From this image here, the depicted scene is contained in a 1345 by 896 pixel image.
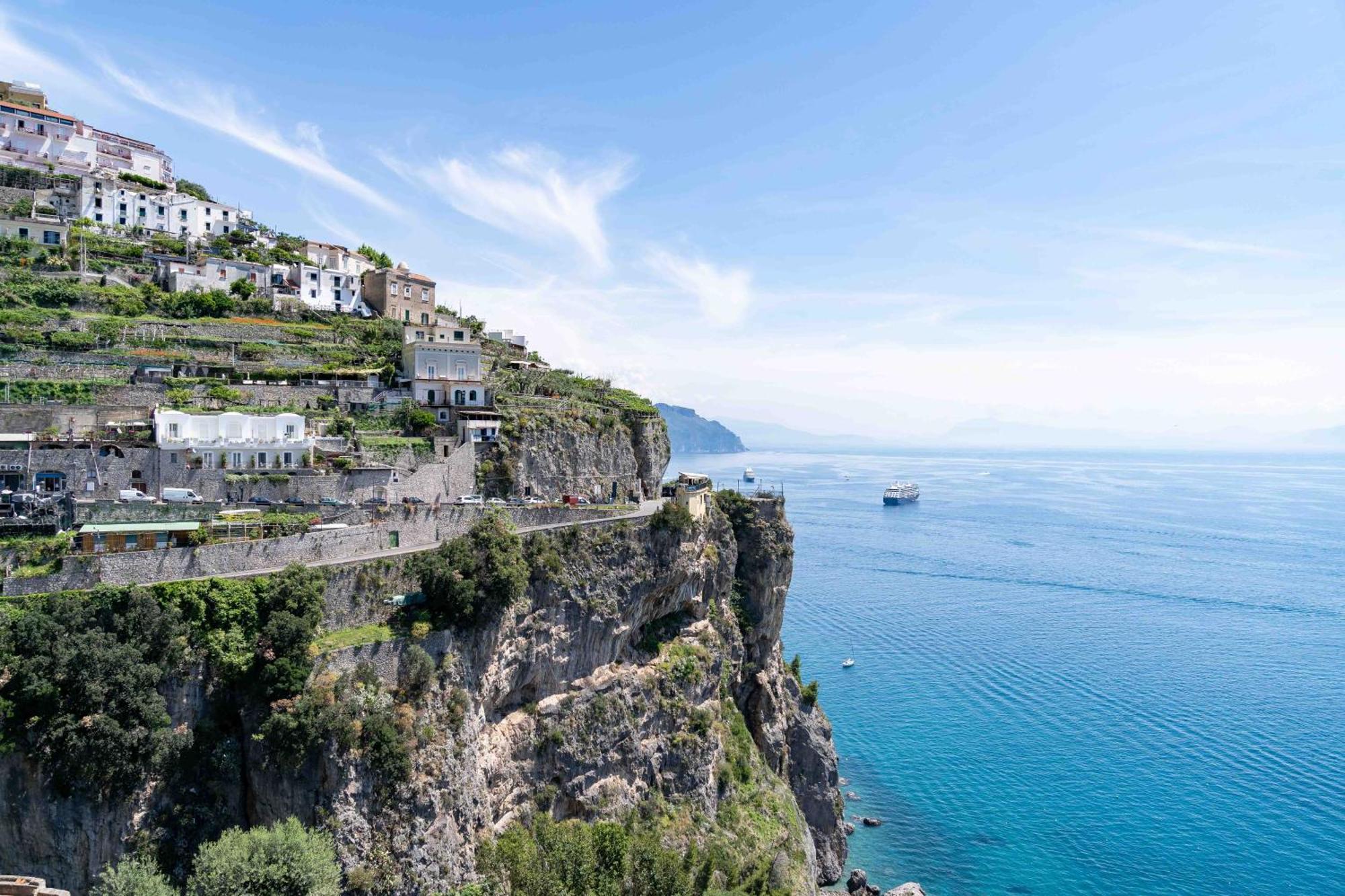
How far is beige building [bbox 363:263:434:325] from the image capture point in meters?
Answer: 65.9

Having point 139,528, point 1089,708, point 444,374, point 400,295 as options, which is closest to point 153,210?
point 400,295

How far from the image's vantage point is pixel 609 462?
50.1 metres

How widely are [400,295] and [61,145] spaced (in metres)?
39.0

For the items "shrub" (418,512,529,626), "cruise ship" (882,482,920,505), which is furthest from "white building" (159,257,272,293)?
"cruise ship" (882,482,920,505)

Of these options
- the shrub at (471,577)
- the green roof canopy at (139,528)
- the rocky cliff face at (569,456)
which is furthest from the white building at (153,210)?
the shrub at (471,577)

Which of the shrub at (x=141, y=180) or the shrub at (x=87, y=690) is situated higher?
the shrub at (x=141, y=180)

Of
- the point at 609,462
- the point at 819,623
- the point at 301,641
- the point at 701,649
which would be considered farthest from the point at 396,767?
the point at 819,623

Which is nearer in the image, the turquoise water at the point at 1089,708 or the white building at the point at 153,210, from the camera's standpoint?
the turquoise water at the point at 1089,708

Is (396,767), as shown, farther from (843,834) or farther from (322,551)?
(843,834)

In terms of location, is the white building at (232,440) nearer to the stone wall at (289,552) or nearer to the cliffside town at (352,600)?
the cliffside town at (352,600)

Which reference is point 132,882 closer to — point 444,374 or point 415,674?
point 415,674

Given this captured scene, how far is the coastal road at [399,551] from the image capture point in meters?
28.3

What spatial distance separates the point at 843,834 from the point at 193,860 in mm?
36817

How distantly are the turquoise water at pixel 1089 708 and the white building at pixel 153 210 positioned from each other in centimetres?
6747
